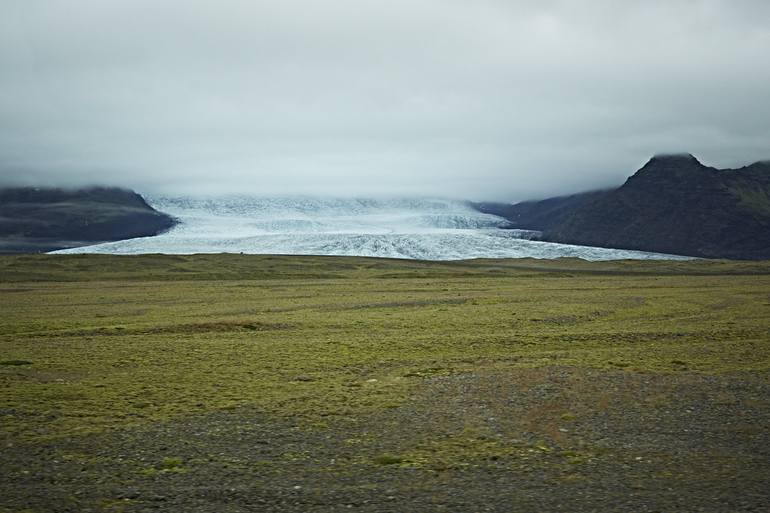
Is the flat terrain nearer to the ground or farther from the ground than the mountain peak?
nearer to the ground

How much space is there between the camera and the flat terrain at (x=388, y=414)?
7875 millimetres

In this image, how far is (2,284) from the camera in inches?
2393

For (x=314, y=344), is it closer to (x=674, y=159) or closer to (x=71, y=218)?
(x=71, y=218)

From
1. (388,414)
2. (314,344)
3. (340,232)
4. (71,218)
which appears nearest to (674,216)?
(340,232)

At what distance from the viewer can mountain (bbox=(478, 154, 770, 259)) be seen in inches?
5753

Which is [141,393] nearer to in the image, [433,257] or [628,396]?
[628,396]

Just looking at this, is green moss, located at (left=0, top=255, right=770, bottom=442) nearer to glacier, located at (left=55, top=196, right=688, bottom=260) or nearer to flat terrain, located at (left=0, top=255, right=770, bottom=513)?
flat terrain, located at (left=0, top=255, right=770, bottom=513)

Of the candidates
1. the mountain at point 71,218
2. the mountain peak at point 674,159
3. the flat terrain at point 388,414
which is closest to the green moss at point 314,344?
the flat terrain at point 388,414

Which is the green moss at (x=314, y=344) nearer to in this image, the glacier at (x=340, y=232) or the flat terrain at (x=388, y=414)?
the flat terrain at (x=388, y=414)

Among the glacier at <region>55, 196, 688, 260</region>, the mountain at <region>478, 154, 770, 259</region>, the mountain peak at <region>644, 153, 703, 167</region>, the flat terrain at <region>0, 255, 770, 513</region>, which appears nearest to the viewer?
the flat terrain at <region>0, 255, 770, 513</region>

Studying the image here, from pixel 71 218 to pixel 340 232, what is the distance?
80594 millimetres

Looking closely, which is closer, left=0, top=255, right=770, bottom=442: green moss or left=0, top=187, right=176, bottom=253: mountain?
left=0, top=255, right=770, bottom=442: green moss

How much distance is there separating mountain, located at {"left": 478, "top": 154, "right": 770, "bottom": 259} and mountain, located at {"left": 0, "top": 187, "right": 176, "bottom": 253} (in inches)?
3270

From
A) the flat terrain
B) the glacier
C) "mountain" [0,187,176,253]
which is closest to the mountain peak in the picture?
the glacier
